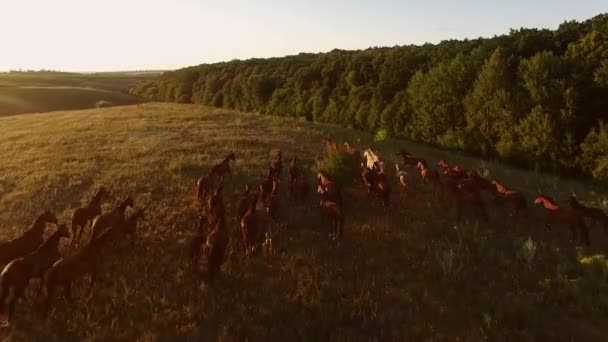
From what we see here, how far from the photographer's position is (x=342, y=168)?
19.9 metres

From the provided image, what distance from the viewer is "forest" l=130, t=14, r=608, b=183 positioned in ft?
129

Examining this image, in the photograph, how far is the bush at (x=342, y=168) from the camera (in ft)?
64.5

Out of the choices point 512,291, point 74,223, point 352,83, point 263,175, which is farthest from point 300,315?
point 352,83

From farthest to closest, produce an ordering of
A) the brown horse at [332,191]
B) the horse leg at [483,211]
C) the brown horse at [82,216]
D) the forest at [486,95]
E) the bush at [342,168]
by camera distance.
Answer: the forest at [486,95] → the bush at [342,168] → the horse leg at [483,211] → the brown horse at [332,191] → the brown horse at [82,216]

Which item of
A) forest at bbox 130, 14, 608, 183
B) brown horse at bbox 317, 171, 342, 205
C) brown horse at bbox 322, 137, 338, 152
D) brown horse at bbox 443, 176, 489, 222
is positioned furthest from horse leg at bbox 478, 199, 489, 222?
forest at bbox 130, 14, 608, 183

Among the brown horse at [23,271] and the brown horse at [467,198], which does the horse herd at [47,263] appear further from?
the brown horse at [467,198]

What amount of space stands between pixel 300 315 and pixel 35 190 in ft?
44.0

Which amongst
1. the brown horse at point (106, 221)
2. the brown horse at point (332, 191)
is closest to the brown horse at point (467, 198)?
the brown horse at point (332, 191)

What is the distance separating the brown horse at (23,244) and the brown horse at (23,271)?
120cm

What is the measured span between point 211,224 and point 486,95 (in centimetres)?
3767

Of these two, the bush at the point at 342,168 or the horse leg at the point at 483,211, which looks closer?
the horse leg at the point at 483,211

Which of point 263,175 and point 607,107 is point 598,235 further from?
point 607,107

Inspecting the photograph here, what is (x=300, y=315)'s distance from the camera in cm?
1066


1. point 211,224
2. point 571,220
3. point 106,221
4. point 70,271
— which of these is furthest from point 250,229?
point 571,220
